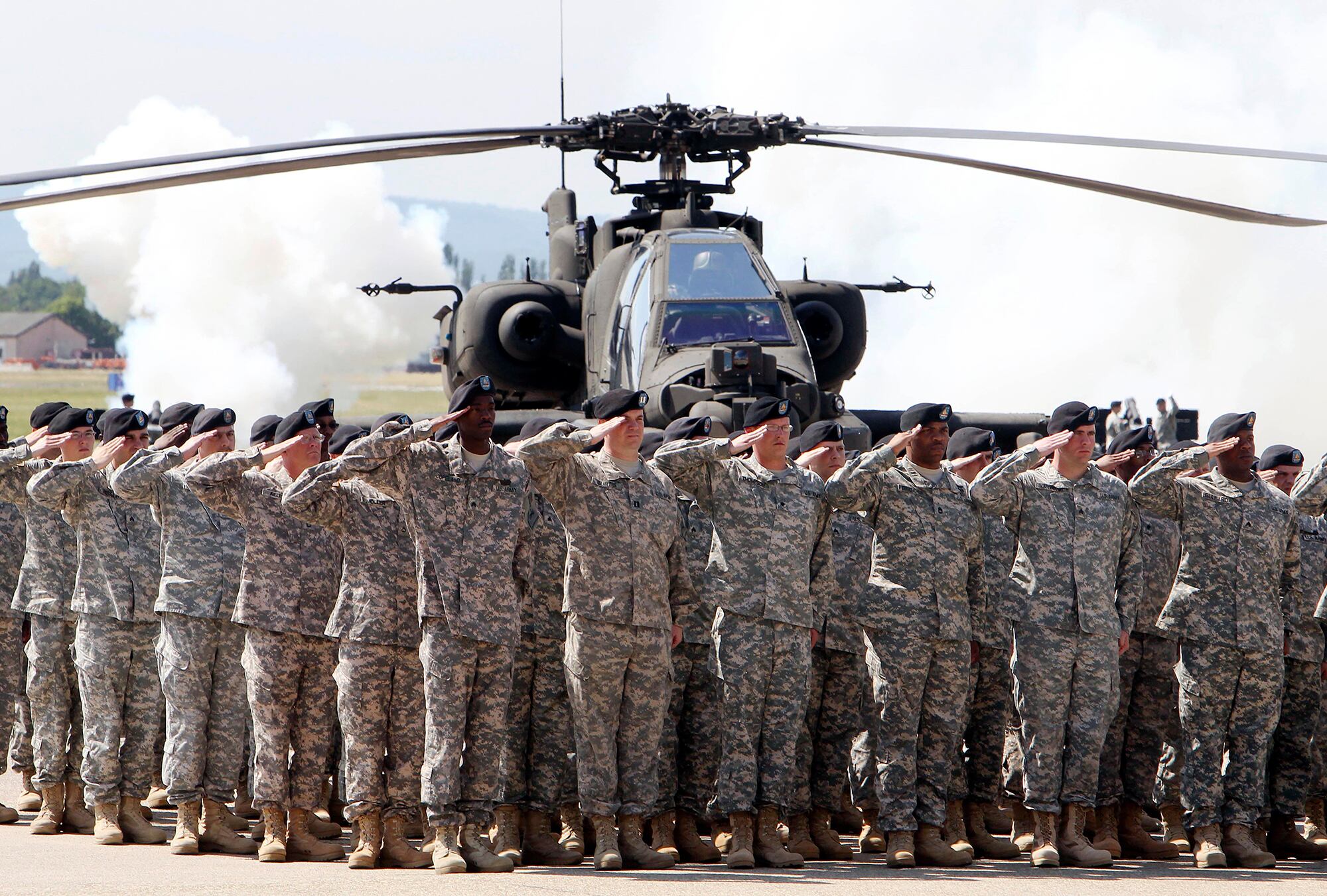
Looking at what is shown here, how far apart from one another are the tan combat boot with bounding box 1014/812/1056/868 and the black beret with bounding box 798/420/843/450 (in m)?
1.76

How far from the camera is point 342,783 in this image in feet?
21.4

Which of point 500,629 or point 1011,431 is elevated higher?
point 1011,431

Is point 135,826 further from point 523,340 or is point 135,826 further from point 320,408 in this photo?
point 523,340

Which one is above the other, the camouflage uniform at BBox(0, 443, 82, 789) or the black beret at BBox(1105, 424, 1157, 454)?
the black beret at BBox(1105, 424, 1157, 454)

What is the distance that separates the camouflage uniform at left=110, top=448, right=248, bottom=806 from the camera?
678 cm

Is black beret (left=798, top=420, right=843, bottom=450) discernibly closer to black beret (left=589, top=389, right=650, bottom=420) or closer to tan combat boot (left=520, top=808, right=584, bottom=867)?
black beret (left=589, top=389, right=650, bottom=420)

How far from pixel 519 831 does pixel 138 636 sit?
1.90 meters

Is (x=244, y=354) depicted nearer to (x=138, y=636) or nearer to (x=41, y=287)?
(x=138, y=636)

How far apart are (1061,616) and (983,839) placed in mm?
1044

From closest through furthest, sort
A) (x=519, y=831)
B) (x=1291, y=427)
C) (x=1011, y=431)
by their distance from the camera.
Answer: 1. (x=519, y=831)
2. (x=1011, y=431)
3. (x=1291, y=427)

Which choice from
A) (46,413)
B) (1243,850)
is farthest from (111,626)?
(1243,850)

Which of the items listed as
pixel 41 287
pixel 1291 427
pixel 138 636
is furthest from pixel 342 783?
pixel 41 287

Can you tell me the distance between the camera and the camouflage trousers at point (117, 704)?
22.7 ft

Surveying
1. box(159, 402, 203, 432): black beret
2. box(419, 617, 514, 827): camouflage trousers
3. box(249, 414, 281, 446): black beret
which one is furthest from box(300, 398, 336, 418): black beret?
box(419, 617, 514, 827): camouflage trousers
